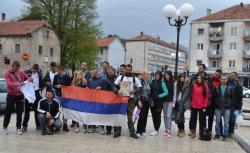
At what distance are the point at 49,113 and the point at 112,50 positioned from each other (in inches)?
3728

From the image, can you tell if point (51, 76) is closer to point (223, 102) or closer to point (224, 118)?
point (223, 102)

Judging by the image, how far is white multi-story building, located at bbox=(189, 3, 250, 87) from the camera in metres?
76.5

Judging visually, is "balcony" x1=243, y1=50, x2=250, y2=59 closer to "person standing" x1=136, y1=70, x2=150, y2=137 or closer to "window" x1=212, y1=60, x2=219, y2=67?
"window" x1=212, y1=60, x2=219, y2=67

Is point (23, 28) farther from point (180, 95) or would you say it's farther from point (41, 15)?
point (180, 95)

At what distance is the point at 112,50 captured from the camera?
106 m

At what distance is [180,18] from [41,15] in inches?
1804

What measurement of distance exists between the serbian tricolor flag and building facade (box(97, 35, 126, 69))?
88946mm

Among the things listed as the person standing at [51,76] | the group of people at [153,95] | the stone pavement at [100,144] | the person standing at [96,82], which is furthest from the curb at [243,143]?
the person standing at [51,76]

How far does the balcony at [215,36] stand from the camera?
258ft

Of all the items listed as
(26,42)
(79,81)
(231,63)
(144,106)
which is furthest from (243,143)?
(231,63)

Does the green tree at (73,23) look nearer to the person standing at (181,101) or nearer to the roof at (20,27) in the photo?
the roof at (20,27)

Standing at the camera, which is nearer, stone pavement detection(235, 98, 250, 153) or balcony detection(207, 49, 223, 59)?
stone pavement detection(235, 98, 250, 153)

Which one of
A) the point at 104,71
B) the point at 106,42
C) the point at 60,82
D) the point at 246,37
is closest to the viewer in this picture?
the point at 60,82

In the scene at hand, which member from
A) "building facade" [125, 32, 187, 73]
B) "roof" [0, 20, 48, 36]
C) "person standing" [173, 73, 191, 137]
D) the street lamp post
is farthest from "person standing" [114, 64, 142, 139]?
"building facade" [125, 32, 187, 73]
